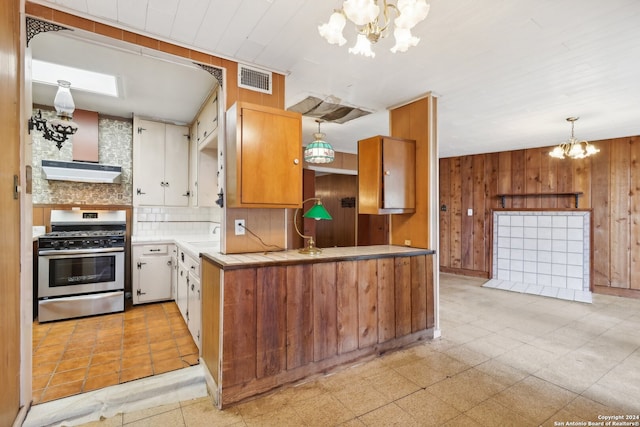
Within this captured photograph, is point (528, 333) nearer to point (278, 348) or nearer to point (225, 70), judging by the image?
point (278, 348)

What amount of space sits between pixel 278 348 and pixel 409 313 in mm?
1325

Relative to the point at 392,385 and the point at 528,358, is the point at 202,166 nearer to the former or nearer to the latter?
the point at 392,385

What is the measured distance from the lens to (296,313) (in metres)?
2.18

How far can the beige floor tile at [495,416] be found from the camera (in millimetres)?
1796

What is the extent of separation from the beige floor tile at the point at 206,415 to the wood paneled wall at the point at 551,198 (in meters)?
5.62

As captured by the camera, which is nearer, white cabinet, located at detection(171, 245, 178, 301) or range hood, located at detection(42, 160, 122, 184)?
range hood, located at detection(42, 160, 122, 184)

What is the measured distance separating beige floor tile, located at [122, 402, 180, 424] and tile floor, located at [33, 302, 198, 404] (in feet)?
1.42

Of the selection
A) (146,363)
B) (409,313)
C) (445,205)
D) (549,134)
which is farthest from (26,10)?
(445,205)

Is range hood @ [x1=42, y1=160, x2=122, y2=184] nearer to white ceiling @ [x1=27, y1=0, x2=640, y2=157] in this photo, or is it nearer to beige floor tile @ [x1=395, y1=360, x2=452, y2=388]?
white ceiling @ [x1=27, y1=0, x2=640, y2=157]

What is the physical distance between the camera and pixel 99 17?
6.41ft

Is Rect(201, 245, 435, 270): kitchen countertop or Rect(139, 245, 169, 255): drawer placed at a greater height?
Rect(201, 245, 435, 270): kitchen countertop

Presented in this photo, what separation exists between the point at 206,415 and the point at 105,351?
1429 mm

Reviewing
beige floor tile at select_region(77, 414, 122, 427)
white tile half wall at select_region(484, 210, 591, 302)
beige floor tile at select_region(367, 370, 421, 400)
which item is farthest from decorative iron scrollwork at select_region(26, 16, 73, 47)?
white tile half wall at select_region(484, 210, 591, 302)

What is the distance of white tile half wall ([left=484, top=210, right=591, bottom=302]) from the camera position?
16.2ft
